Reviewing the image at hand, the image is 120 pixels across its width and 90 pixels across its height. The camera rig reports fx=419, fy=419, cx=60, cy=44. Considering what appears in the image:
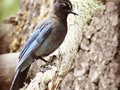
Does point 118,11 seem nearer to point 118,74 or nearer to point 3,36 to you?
point 118,74

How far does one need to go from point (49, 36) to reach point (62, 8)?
15 cm

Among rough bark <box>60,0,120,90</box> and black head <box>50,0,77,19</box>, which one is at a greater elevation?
black head <box>50,0,77,19</box>

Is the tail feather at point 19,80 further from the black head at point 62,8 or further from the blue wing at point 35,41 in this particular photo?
the black head at point 62,8

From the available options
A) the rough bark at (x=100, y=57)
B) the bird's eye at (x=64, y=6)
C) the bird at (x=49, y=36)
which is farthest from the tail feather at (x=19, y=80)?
the bird's eye at (x=64, y=6)

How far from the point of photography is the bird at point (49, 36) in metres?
1.96

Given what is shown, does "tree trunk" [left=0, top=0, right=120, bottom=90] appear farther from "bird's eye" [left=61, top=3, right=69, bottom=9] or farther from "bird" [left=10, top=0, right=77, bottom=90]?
"bird's eye" [left=61, top=3, right=69, bottom=9]

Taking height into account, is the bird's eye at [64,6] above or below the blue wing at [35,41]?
above

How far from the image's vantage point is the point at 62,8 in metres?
1.95

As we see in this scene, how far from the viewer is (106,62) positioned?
77.2 inches

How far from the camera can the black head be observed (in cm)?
193

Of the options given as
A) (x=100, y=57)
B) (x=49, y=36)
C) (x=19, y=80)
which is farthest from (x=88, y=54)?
(x=19, y=80)

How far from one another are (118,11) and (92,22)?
15 cm

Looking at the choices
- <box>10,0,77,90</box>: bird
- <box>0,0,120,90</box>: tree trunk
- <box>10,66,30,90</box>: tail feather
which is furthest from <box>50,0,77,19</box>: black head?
<box>10,66,30,90</box>: tail feather

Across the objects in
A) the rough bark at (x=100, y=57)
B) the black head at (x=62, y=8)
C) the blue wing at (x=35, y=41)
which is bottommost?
the rough bark at (x=100, y=57)
